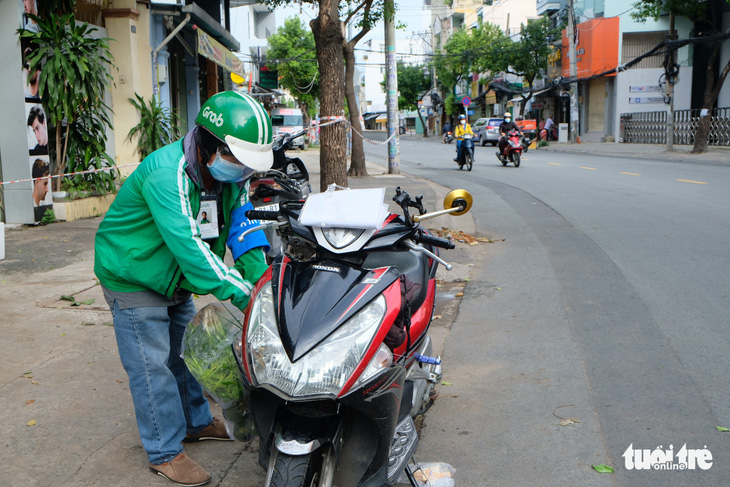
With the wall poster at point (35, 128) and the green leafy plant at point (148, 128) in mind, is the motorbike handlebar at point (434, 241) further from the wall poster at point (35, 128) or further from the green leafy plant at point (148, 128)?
the green leafy plant at point (148, 128)

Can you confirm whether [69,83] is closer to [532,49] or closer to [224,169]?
[224,169]

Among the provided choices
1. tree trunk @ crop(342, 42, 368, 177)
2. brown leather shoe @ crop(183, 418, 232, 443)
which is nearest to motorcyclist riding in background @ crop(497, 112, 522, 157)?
tree trunk @ crop(342, 42, 368, 177)

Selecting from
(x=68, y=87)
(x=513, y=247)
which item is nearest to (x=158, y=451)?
(x=513, y=247)

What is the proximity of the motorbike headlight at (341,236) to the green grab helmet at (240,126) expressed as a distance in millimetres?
394

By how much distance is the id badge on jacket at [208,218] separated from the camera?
300 cm

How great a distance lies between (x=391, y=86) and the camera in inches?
715

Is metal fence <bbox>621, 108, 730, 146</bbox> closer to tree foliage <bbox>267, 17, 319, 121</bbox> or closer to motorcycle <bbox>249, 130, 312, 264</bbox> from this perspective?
tree foliage <bbox>267, 17, 319, 121</bbox>

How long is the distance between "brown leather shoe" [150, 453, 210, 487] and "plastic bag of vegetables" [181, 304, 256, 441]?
39 centimetres

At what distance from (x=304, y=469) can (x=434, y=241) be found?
104 centimetres

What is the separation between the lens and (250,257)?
10.6 feet

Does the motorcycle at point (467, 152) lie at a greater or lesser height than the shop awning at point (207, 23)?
lesser

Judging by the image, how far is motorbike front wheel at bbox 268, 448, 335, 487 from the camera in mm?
2309

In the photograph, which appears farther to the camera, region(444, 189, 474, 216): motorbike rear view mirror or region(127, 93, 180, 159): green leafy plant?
region(127, 93, 180, 159): green leafy plant

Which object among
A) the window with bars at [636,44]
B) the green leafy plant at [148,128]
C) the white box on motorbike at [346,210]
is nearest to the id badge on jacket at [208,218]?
the white box on motorbike at [346,210]
